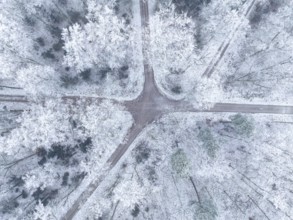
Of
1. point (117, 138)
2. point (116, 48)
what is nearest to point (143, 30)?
point (116, 48)

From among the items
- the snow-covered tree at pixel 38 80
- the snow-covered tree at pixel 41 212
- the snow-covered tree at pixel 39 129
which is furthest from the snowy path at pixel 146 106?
the snow-covered tree at pixel 38 80

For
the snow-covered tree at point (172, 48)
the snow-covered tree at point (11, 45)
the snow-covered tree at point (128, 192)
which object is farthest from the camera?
the snow-covered tree at point (172, 48)

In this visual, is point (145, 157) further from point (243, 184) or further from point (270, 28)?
point (270, 28)

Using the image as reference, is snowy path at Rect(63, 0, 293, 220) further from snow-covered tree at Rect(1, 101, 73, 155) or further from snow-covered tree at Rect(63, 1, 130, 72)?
snow-covered tree at Rect(1, 101, 73, 155)

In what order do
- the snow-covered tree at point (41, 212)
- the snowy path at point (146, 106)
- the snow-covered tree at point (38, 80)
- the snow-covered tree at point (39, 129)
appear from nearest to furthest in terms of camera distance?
1. the snow-covered tree at point (38, 80)
2. the snow-covered tree at point (39, 129)
3. the snow-covered tree at point (41, 212)
4. the snowy path at point (146, 106)

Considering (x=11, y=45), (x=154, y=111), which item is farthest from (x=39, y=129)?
(x=154, y=111)

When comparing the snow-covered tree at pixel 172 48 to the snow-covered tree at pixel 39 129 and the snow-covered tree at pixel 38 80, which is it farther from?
the snow-covered tree at pixel 39 129

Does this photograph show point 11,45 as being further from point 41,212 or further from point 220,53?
point 220,53
